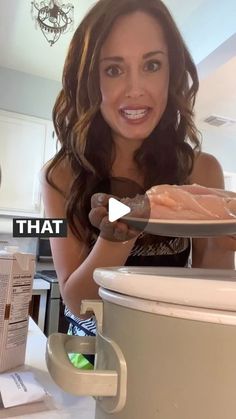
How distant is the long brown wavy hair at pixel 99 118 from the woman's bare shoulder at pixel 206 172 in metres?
0.01

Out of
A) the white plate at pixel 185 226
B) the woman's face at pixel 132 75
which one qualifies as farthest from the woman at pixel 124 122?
the white plate at pixel 185 226

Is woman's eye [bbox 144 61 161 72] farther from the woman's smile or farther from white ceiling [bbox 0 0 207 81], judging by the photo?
white ceiling [bbox 0 0 207 81]

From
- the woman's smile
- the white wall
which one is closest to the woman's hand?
the woman's smile

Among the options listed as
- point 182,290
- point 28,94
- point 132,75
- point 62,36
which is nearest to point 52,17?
Answer: point 62,36

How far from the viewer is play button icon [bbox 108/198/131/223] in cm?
45

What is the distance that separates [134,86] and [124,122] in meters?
0.07

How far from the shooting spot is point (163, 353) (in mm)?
226

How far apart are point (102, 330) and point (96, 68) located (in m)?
0.50

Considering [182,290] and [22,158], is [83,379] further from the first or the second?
[22,158]

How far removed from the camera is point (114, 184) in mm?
618

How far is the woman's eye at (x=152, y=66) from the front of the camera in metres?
0.64

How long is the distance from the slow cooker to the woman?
0.29 meters

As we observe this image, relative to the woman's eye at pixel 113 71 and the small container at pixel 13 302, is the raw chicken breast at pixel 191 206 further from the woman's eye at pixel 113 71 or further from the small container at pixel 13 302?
the woman's eye at pixel 113 71

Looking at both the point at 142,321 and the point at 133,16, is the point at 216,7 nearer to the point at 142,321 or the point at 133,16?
the point at 133,16
